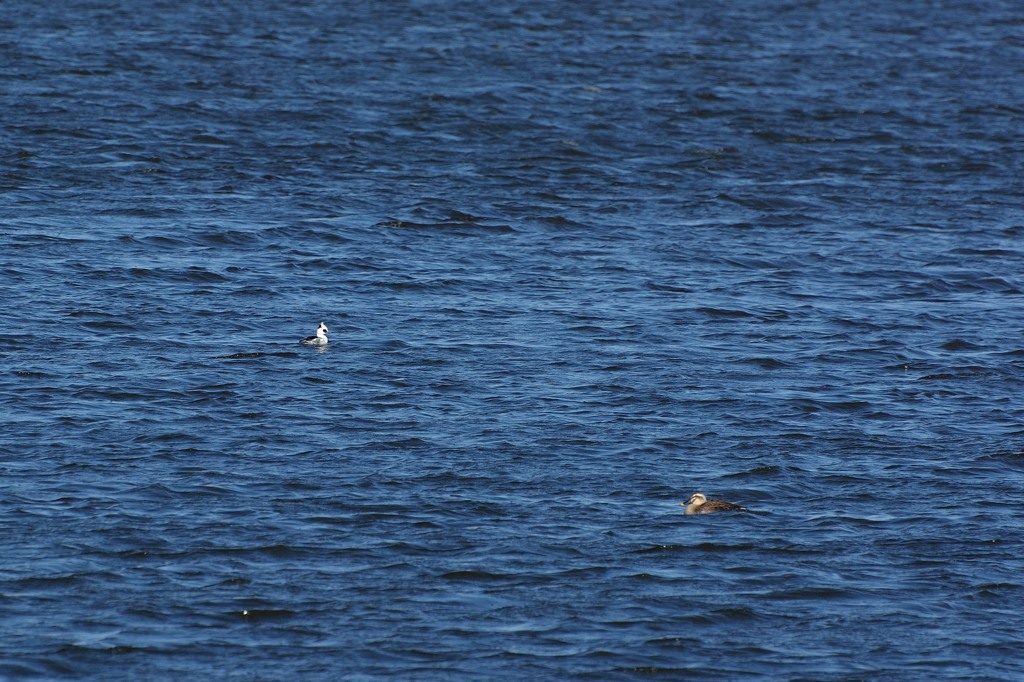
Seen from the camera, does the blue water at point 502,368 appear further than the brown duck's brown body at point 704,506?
No

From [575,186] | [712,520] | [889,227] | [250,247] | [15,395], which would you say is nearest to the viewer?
[712,520]

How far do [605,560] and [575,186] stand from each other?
20462 millimetres

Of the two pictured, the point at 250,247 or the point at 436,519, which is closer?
the point at 436,519

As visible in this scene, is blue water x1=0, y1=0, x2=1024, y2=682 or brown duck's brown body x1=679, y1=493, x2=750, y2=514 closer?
blue water x1=0, y1=0, x2=1024, y2=682

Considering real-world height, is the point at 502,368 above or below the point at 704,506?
below

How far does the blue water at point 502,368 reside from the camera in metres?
17.4

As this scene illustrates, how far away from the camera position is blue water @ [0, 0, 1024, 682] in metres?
17.4

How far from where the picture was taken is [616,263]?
3266cm

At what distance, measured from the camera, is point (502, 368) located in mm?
26344

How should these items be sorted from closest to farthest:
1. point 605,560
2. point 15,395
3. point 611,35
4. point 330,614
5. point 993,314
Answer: point 330,614, point 605,560, point 15,395, point 993,314, point 611,35

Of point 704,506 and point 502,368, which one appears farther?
point 502,368

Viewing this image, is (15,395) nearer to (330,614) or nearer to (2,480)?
(2,480)

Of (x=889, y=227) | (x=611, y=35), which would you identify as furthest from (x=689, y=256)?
(x=611, y=35)

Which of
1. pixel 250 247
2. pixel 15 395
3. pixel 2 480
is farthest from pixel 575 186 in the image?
pixel 2 480
